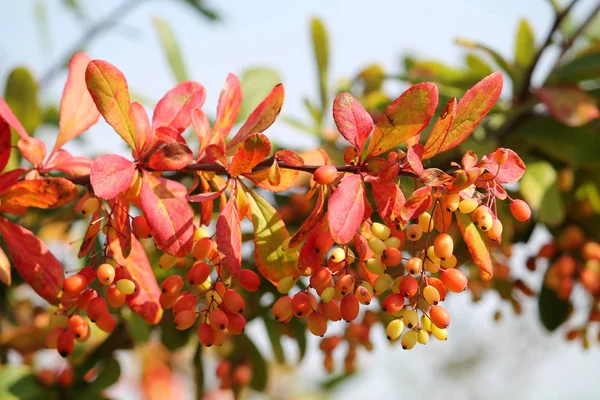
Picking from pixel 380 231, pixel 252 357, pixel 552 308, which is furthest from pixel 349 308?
pixel 552 308

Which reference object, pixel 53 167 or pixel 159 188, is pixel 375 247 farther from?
pixel 53 167

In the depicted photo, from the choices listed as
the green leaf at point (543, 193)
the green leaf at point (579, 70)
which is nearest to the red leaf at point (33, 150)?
the green leaf at point (543, 193)

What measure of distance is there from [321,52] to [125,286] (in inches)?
43.3

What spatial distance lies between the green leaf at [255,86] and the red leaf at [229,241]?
0.67 metres

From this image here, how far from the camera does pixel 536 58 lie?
4.51 ft

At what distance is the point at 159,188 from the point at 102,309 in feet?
0.52

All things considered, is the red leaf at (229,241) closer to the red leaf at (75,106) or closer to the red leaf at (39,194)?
the red leaf at (39,194)

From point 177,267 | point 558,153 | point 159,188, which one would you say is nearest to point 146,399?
point 177,267

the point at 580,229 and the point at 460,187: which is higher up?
the point at 460,187

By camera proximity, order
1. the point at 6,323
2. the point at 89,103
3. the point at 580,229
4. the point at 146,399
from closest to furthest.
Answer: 1. the point at 89,103
2. the point at 580,229
3. the point at 6,323
4. the point at 146,399

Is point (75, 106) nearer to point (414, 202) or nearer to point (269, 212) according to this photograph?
point (269, 212)

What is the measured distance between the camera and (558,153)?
132 cm

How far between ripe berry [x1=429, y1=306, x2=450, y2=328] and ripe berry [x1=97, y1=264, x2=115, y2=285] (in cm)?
34

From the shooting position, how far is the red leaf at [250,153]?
27.5 inches
